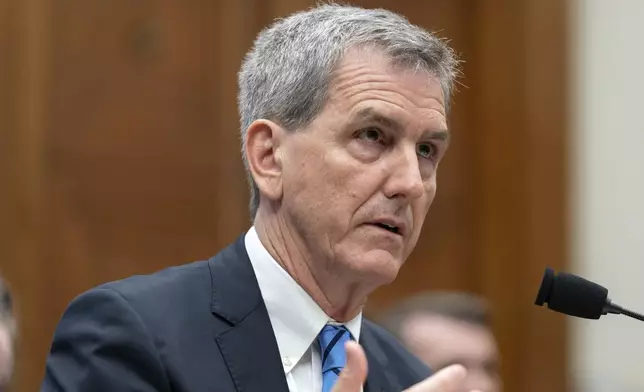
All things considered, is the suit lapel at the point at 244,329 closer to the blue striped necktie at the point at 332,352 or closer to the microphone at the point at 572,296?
the blue striped necktie at the point at 332,352

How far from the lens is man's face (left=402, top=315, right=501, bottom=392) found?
350cm

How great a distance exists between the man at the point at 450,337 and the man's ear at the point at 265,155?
4.70ft

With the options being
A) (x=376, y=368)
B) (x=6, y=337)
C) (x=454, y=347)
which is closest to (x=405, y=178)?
(x=376, y=368)

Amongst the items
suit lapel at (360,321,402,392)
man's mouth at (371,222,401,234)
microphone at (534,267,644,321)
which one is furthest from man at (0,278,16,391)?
microphone at (534,267,644,321)

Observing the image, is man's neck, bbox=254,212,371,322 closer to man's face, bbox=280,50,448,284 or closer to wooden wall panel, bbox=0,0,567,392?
man's face, bbox=280,50,448,284

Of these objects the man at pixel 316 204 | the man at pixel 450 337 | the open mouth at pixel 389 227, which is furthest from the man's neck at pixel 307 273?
the man at pixel 450 337

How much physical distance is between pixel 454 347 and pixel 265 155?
151 centimetres

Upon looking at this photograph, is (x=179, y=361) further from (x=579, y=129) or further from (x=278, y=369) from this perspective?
(x=579, y=129)

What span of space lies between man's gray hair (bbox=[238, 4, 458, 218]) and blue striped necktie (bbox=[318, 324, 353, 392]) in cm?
37

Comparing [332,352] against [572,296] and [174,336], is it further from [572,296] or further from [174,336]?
[572,296]

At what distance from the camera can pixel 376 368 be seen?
7.75 feet

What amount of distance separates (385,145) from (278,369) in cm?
46

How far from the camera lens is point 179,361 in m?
1.92

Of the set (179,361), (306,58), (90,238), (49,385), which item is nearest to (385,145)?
(306,58)
